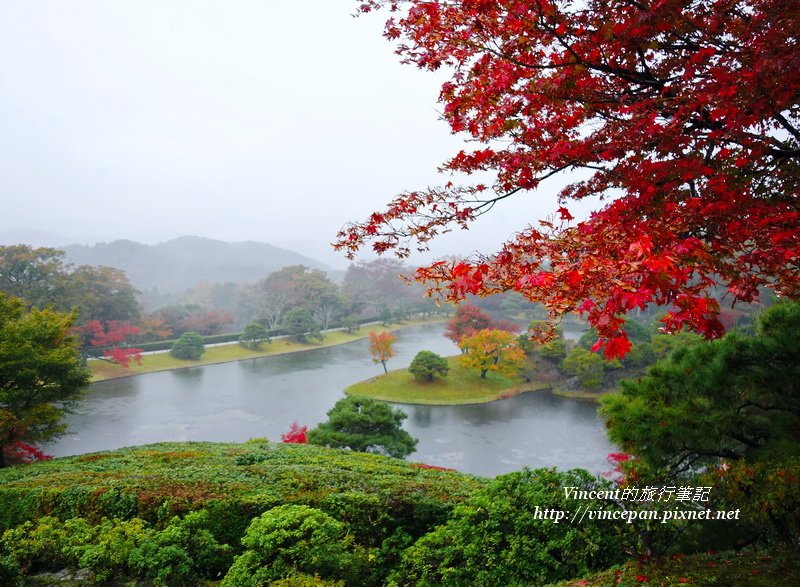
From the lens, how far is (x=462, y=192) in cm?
320

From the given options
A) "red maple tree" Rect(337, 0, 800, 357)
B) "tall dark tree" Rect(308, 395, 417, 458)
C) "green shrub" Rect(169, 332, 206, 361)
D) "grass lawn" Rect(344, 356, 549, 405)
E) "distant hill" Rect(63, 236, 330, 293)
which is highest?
"distant hill" Rect(63, 236, 330, 293)

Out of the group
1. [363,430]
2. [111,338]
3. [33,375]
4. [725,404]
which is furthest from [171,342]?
[725,404]

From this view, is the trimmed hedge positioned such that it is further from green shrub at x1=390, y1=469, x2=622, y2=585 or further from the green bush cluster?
green shrub at x1=390, y1=469, x2=622, y2=585

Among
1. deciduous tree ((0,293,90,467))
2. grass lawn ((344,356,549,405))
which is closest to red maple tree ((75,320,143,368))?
grass lawn ((344,356,549,405))

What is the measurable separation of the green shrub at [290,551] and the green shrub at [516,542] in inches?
19.3

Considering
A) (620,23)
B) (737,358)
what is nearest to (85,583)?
(620,23)

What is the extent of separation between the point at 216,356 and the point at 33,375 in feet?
64.7

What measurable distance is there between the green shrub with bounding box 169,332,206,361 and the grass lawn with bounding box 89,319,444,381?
1.08 ft

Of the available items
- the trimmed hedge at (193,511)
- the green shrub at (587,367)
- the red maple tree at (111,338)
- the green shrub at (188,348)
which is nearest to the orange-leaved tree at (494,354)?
the green shrub at (587,367)

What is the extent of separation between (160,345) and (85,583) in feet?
97.1

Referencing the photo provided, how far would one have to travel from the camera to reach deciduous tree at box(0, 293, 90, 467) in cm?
905

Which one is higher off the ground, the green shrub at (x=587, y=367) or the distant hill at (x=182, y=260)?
the distant hill at (x=182, y=260)

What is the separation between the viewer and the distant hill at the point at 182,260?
8931 centimetres

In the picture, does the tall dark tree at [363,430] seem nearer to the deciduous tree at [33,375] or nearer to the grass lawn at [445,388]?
the deciduous tree at [33,375]
